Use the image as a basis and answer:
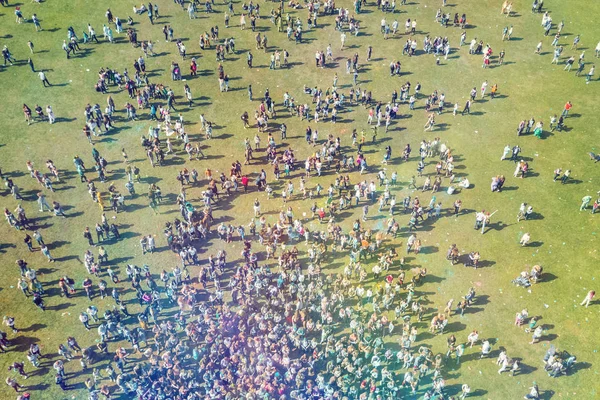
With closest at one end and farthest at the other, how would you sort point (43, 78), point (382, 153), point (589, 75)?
point (382, 153) → point (43, 78) → point (589, 75)

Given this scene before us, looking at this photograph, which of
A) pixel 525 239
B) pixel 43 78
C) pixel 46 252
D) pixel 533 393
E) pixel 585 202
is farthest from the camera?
pixel 43 78

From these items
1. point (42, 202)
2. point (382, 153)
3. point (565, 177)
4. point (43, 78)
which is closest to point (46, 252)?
point (42, 202)

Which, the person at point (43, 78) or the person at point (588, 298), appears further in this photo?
the person at point (43, 78)

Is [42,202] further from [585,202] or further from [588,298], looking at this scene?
[585,202]

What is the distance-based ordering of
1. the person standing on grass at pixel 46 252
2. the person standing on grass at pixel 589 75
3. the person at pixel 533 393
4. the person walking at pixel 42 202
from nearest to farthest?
the person at pixel 533 393, the person standing on grass at pixel 46 252, the person walking at pixel 42 202, the person standing on grass at pixel 589 75

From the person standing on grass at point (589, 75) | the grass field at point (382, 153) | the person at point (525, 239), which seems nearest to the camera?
the grass field at point (382, 153)

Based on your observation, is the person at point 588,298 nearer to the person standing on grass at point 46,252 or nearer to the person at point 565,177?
the person at point 565,177

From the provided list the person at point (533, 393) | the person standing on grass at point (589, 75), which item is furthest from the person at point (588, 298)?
the person standing on grass at point (589, 75)

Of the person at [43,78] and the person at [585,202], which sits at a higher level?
the person at [43,78]

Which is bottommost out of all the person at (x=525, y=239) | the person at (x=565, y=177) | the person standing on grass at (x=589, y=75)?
the person at (x=525, y=239)
